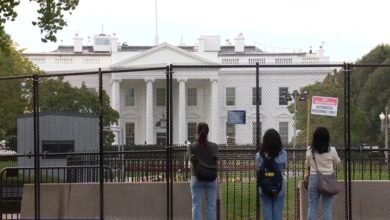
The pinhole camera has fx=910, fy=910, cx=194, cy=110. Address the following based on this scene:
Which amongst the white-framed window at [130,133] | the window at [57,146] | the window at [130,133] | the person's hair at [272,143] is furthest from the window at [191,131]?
the window at [57,146]

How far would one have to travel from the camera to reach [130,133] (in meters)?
20.2

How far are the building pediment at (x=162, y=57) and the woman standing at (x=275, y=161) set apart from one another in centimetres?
8618

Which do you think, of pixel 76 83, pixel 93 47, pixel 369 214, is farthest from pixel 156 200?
pixel 93 47

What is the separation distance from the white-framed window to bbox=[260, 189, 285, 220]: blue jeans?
476 centimetres

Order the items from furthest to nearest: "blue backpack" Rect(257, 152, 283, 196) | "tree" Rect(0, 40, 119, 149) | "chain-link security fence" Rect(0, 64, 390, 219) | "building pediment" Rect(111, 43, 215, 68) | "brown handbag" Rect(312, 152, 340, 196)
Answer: "building pediment" Rect(111, 43, 215, 68), "tree" Rect(0, 40, 119, 149), "chain-link security fence" Rect(0, 64, 390, 219), "brown handbag" Rect(312, 152, 340, 196), "blue backpack" Rect(257, 152, 283, 196)

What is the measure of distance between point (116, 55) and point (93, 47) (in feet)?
91.2

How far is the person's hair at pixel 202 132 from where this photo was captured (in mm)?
15312

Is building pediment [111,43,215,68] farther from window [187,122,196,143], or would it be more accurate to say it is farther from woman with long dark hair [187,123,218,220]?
woman with long dark hair [187,123,218,220]

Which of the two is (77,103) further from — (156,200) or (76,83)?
(156,200)

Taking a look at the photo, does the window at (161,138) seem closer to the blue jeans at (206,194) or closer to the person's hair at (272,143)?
the blue jeans at (206,194)

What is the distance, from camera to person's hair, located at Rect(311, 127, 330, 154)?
48.4 feet

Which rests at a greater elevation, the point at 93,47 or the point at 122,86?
the point at 93,47

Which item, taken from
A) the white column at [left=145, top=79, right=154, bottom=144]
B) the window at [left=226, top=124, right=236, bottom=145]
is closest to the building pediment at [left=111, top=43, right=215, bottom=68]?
the white column at [left=145, top=79, right=154, bottom=144]

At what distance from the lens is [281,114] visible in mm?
17734
